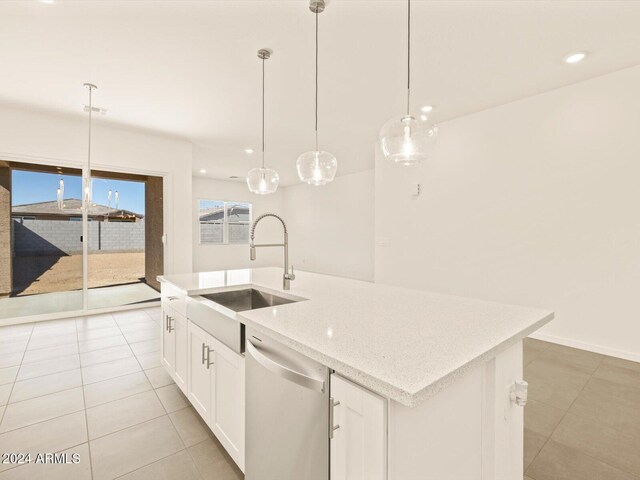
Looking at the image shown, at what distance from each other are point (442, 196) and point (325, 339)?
11.8 feet

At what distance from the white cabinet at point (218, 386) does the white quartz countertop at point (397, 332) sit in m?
0.38

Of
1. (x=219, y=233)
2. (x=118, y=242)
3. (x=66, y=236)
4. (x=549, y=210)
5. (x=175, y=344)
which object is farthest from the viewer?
(x=219, y=233)

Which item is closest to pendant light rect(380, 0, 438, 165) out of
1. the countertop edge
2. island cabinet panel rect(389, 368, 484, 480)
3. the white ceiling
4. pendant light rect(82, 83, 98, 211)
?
the white ceiling

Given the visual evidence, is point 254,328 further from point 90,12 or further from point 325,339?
point 90,12

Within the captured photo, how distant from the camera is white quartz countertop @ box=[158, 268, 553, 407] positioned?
755mm

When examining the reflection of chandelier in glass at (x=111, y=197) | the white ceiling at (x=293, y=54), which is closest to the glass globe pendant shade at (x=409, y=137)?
the white ceiling at (x=293, y=54)

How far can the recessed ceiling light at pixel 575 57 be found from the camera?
2.57 meters

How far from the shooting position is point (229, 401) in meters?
1.46

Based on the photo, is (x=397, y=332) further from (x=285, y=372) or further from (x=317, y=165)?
(x=317, y=165)

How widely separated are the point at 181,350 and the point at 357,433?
1.64m

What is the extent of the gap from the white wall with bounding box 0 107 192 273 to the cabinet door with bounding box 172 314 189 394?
291cm

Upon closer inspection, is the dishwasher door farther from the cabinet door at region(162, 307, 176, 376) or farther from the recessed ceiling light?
the recessed ceiling light

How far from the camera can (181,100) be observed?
11.2ft

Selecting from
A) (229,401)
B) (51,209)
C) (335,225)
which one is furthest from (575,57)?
(51,209)
